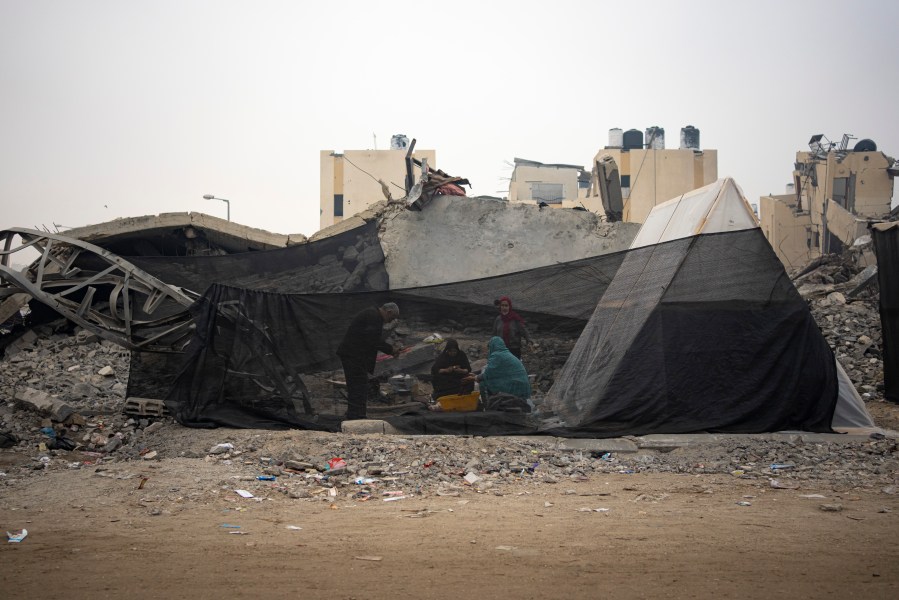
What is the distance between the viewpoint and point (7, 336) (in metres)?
12.1

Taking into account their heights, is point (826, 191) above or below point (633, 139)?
below

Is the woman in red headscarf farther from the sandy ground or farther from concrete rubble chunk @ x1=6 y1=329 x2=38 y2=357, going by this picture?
concrete rubble chunk @ x1=6 y1=329 x2=38 y2=357

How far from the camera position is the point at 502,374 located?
658 cm

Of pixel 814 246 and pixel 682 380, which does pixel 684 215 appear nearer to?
pixel 682 380

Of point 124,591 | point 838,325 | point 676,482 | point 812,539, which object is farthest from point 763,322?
point 838,325

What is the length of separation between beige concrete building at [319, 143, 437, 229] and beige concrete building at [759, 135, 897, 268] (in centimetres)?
1733

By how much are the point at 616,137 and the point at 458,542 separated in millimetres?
36430

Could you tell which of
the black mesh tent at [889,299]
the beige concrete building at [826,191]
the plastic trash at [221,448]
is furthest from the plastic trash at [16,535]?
the beige concrete building at [826,191]

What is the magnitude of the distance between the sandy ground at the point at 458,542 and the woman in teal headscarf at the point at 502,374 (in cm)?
163

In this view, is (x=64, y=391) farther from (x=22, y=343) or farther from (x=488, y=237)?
(x=488, y=237)

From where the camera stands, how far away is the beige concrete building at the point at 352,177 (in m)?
35.4

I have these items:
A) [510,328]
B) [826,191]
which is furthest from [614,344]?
[826,191]

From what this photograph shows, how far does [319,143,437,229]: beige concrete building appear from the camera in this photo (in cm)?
3538

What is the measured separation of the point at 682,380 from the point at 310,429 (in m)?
3.29
